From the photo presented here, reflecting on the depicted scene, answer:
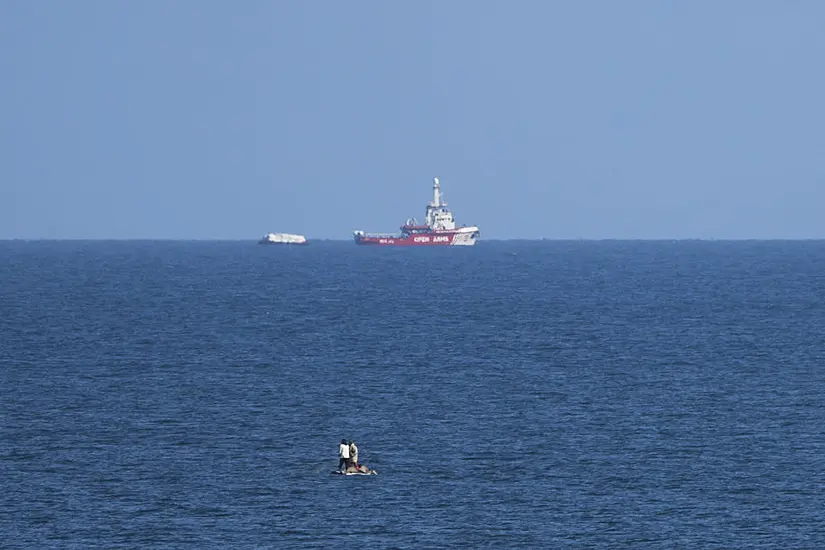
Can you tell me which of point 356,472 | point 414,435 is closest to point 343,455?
point 356,472

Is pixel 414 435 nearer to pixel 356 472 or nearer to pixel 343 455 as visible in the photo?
pixel 343 455

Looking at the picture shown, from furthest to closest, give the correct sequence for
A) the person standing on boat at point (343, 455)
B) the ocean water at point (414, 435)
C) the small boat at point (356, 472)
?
1. the person standing on boat at point (343, 455)
2. the small boat at point (356, 472)
3. the ocean water at point (414, 435)

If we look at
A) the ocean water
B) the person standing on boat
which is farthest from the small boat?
the ocean water

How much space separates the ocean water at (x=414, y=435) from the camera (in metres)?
54.8

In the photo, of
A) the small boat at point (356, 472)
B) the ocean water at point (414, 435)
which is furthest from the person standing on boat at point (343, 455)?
the ocean water at point (414, 435)

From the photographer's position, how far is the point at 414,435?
72375mm

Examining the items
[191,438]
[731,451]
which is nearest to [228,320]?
[191,438]

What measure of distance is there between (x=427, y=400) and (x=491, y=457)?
17.0m

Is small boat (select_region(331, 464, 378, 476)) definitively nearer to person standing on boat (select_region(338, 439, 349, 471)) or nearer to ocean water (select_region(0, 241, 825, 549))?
person standing on boat (select_region(338, 439, 349, 471))

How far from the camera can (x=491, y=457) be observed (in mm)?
66750

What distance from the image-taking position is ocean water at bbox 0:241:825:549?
54844 millimetres

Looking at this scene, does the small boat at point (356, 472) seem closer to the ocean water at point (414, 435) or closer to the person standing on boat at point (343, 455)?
the person standing on boat at point (343, 455)

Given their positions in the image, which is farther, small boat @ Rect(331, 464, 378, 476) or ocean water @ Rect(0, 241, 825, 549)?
small boat @ Rect(331, 464, 378, 476)

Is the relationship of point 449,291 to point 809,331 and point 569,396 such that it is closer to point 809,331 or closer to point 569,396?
point 809,331
